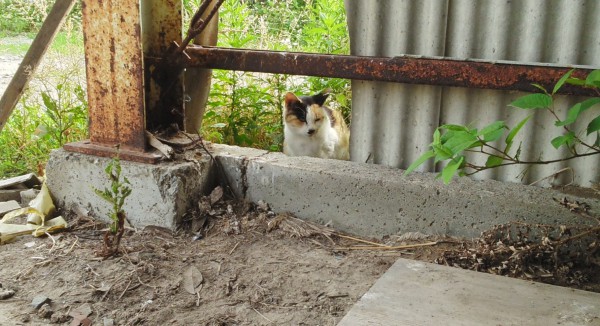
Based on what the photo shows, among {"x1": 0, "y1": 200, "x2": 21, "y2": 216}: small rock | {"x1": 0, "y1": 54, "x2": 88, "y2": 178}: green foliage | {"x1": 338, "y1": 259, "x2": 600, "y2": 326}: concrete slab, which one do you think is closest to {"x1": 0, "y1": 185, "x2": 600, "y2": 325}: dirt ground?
{"x1": 338, "y1": 259, "x2": 600, "y2": 326}: concrete slab

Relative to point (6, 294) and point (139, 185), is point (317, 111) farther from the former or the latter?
point (6, 294)

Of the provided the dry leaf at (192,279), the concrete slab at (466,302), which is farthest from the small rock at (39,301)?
the concrete slab at (466,302)

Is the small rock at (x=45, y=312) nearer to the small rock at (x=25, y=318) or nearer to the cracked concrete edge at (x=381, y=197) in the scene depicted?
the small rock at (x=25, y=318)

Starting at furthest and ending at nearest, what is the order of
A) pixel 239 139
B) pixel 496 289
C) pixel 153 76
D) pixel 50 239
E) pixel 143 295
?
pixel 239 139
pixel 153 76
pixel 50 239
pixel 143 295
pixel 496 289

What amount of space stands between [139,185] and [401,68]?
155 centimetres

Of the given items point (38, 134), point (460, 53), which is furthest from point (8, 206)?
point (460, 53)

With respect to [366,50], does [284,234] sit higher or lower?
lower

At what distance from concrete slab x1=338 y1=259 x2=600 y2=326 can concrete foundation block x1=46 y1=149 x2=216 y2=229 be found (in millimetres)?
1357

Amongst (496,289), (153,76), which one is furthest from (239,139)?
(496,289)

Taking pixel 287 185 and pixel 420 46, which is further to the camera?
pixel 287 185

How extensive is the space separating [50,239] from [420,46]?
2224mm

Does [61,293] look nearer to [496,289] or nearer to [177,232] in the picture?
[177,232]

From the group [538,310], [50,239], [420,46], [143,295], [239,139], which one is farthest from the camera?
[239,139]

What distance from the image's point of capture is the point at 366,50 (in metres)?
2.97
